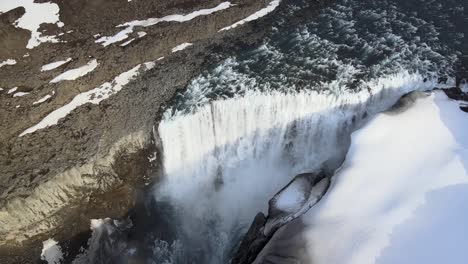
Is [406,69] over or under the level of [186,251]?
over

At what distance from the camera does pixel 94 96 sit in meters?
12.5

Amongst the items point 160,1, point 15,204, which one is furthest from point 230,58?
point 15,204

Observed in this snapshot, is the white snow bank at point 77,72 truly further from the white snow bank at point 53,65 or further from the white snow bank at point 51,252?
the white snow bank at point 51,252

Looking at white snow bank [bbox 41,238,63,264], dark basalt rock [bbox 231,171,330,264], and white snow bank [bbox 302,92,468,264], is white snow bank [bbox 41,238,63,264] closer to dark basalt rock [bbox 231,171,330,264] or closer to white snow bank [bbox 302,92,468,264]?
dark basalt rock [bbox 231,171,330,264]

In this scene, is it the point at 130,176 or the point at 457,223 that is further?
the point at 130,176

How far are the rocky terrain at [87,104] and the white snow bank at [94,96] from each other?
0.03m

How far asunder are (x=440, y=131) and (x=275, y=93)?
3749 millimetres

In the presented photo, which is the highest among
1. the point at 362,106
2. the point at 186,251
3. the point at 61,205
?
the point at 362,106

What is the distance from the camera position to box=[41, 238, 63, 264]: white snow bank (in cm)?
1145

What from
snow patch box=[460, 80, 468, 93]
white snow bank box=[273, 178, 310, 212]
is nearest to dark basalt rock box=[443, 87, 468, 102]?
snow patch box=[460, 80, 468, 93]

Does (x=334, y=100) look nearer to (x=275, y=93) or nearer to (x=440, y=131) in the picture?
(x=275, y=93)

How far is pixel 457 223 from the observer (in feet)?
27.4

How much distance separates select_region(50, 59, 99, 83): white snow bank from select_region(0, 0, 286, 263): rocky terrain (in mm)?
35

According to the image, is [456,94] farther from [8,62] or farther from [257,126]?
[8,62]
